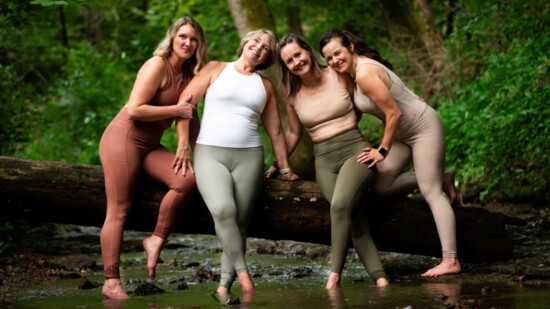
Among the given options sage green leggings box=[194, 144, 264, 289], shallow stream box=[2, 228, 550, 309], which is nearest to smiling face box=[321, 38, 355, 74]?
sage green leggings box=[194, 144, 264, 289]

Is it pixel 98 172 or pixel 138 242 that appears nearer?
pixel 98 172

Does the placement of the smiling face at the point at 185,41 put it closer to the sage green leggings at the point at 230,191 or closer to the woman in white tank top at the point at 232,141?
the woman in white tank top at the point at 232,141

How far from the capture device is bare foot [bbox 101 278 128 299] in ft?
18.2

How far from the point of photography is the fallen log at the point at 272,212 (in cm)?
599

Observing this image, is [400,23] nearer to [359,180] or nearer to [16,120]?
[16,120]

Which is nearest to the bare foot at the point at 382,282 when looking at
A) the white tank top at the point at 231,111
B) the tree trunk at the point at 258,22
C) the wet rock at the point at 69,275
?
the white tank top at the point at 231,111

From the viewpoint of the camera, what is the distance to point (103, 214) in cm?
602

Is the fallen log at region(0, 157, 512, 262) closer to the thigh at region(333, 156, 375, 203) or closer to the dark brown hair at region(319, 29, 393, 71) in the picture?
the thigh at region(333, 156, 375, 203)

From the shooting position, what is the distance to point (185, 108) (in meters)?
5.72

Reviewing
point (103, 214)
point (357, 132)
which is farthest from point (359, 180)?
point (103, 214)

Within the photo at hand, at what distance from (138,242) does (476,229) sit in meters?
5.02

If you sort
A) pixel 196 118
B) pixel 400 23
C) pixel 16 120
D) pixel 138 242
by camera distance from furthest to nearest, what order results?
pixel 400 23 < pixel 138 242 < pixel 16 120 < pixel 196 118

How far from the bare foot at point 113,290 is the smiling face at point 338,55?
2.27 meters

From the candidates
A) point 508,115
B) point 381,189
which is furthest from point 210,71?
point 508,115
